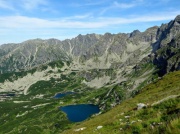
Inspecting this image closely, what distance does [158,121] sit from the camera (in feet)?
58.1

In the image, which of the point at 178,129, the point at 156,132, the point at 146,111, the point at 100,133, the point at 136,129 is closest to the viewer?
the point at 178,129

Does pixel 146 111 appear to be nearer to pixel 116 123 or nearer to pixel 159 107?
pixel 159 107

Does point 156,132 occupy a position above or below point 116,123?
above

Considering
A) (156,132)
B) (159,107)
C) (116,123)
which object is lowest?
(116,123)

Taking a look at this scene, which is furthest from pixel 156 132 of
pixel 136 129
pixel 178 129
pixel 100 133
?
pixel 100 133

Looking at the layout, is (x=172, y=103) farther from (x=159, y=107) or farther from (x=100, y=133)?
(x=100, y=133)

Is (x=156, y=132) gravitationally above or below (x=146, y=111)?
above

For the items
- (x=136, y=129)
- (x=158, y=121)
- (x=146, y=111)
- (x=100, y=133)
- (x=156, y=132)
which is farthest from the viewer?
(x=146, y=111)

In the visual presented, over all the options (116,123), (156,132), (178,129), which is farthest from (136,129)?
(116,123)

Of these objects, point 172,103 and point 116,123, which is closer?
point 172,103

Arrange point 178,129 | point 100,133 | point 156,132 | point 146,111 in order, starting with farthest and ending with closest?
point 146,111 → point 100,133 → point 156,132 → point 178,129

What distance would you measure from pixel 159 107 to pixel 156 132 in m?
14.0

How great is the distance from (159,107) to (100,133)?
6.39 m

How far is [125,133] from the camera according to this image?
1747cm
